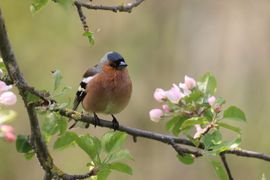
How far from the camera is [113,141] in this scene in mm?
2545

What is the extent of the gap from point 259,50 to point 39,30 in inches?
100

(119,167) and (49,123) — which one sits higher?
(49,123)

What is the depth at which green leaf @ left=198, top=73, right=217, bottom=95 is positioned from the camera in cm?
287

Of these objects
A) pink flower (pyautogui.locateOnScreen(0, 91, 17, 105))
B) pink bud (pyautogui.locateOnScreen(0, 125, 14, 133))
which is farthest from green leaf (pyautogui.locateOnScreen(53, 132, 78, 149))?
pink bud (pyautogui.locateOnScreen(0, 125, 14, 133))

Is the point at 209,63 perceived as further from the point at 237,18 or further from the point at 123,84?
the point at 123,84

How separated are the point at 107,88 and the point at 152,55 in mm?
3314

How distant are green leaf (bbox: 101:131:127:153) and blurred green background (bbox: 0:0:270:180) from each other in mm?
4617

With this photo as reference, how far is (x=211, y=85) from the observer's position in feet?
9.48

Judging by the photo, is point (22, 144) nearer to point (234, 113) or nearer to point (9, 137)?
point (9, 137)

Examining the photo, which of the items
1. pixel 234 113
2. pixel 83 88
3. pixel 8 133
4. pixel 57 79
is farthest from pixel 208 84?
pixel 83 88

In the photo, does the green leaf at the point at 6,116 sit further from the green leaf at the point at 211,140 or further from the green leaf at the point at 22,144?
the green leaf at the point at 211,140

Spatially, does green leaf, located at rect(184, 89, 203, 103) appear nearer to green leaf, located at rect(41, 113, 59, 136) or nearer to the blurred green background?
green leaf, located at rect(41, 113, 59, 136)

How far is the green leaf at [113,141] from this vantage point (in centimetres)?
253

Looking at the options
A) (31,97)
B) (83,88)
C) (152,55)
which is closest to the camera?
(31,97)
